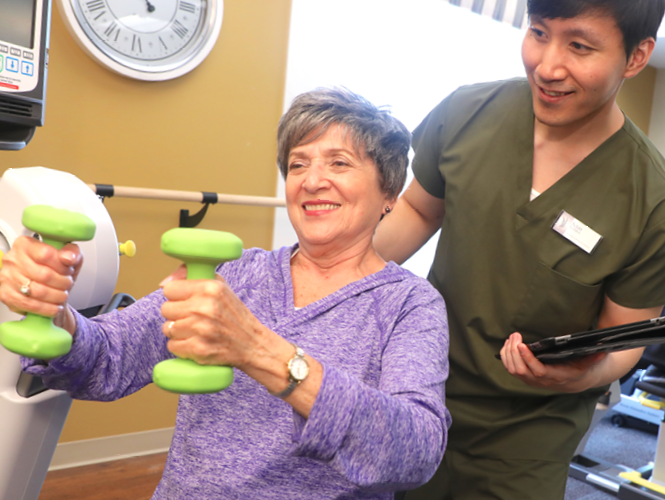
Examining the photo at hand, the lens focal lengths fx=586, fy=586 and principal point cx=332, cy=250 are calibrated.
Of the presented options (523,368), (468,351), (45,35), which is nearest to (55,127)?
(45,35)

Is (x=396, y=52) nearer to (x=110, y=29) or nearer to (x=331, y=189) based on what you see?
(x=110, y=29)

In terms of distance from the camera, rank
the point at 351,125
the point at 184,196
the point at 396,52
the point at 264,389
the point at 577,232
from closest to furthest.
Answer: the point at 264,389, the point at 351,125, the point at 577,232, the point at 184,196, the point at 396,52

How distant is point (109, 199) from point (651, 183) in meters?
1.93

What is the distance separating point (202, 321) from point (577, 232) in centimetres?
88

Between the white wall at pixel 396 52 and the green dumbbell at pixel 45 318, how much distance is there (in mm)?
2126

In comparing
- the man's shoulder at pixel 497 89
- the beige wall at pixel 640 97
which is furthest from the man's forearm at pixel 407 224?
the beige wall at pixel 640 97

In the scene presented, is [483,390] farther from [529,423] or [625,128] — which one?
[625,128]

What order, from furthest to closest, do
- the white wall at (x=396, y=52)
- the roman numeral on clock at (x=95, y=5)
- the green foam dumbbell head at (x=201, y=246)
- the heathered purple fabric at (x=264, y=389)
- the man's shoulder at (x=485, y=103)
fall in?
the white wall at (x=396, y=52) < the roman numeral on clock at (x=95, y=5) < the man's shoulder at (x=485, y=103) < the heathered purple fabric at (x=264, y=389) < the green foam dumbbell head at (x=201, y=246)

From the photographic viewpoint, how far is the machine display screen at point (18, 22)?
113 cm

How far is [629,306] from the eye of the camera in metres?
1.22

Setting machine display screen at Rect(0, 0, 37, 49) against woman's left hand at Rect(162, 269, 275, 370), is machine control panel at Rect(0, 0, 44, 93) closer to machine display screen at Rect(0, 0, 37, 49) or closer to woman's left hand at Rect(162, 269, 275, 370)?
machine display screen at Rect(0, 0, 37, 49)

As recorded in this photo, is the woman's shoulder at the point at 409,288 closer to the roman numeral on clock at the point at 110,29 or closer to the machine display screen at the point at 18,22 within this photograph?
the machine display screen at the point at 18,22

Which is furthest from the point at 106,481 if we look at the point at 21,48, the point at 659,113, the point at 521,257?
the point at 659,113

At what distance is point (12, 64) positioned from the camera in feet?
3.78
